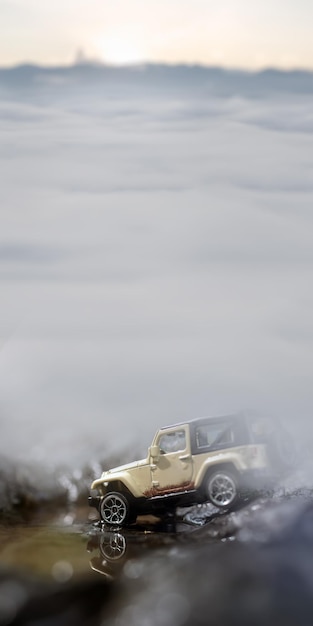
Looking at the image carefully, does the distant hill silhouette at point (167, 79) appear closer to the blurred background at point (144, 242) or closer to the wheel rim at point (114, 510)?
the blurred background at point (144, 242)

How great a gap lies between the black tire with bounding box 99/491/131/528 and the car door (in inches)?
5.0

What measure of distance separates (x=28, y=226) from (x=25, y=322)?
550mm

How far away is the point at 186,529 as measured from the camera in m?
2.66

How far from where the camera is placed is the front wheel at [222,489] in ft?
8.67

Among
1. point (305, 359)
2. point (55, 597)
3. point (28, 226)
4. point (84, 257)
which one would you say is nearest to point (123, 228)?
point (84, 257)

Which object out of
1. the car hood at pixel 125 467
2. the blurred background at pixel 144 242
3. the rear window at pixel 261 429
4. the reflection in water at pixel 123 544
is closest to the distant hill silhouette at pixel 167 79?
the blurred background at pixel 144 242

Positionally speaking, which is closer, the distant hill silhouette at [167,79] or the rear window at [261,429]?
the rear window at [261,429]

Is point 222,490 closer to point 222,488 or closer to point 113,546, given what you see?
point 222,488

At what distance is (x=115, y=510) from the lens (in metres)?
2.75

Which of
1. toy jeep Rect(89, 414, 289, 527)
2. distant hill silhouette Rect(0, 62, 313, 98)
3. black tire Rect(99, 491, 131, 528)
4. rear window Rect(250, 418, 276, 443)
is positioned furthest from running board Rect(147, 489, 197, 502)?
distant hill silhouette Rect(0, 62, 313, 98)

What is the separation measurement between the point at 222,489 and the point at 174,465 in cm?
20

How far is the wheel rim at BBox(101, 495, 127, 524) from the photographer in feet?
9.00

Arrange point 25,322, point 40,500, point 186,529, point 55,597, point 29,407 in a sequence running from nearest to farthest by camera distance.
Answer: point 55,597 < point 186,529 < point 40,500 < point 29,407 < point 25,322

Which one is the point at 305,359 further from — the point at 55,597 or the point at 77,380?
the point at 55,597
